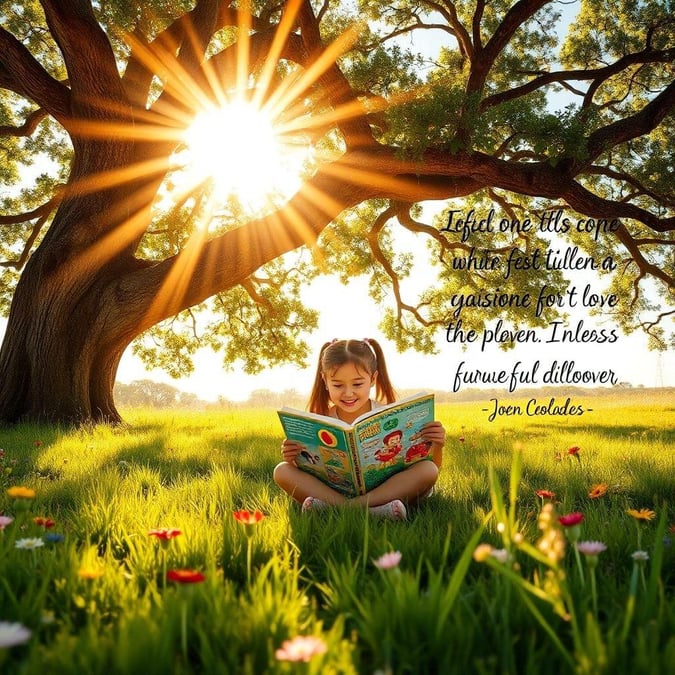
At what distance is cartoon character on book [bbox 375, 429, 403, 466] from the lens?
8.39 feet

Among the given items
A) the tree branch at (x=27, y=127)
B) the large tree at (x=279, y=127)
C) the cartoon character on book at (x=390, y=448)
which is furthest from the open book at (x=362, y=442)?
the tree branch at (x=27, y=127)

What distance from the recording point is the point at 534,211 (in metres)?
10.3

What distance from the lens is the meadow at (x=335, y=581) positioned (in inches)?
38.9

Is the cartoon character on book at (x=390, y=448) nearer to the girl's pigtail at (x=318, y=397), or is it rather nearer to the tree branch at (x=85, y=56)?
the girl's pigtail at (x=318, y=397)

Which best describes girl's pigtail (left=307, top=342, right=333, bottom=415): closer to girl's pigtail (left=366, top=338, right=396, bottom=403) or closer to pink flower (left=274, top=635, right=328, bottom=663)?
girl's pigtail (left=366, top=338, right=396, bottom=403)

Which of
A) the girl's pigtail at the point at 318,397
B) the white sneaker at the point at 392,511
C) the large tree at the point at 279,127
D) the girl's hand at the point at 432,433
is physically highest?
the large tree at the point at 279,127

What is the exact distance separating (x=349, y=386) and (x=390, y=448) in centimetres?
48

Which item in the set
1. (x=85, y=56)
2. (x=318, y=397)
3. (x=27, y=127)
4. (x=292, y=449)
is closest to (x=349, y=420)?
(x=318, y=397)

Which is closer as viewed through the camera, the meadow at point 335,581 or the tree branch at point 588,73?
the meadow at point 335,581

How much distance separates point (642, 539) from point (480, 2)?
764cm

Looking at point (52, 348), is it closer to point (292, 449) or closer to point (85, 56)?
point (85, 56)

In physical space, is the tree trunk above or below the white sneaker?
above

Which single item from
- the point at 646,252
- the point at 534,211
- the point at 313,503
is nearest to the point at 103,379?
the point at 313,503

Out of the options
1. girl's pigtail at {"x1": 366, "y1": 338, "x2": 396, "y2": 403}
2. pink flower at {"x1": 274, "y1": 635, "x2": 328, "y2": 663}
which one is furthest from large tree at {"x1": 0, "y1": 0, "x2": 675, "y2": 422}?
pink flower at {"x1": 274, "y1": 635, "x2": 328, "y2": 663}
